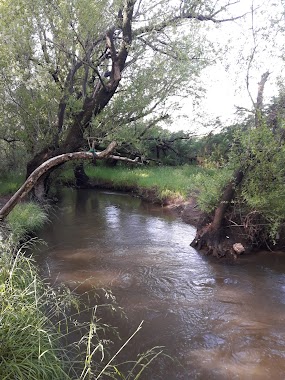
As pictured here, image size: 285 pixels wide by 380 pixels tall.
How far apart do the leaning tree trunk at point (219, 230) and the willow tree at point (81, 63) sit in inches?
242

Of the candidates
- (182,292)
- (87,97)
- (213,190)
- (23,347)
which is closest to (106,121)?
(87,97)

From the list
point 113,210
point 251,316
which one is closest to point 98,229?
point 113,210

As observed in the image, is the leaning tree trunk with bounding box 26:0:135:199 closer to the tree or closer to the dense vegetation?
the dense vegetation

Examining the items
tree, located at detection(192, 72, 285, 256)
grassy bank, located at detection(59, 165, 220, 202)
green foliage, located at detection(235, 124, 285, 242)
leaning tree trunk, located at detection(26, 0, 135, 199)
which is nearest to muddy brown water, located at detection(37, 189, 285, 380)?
tree, located at detection(192, 72, 285, 256)

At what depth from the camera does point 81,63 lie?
12.3 meters

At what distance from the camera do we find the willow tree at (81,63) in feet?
37.2

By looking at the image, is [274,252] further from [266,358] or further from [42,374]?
[42,374]

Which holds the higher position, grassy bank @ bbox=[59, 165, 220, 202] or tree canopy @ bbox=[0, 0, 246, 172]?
tree canopy @ bbox=[0, 0, 246, 172]

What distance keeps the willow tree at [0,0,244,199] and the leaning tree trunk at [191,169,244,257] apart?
614 centimetres

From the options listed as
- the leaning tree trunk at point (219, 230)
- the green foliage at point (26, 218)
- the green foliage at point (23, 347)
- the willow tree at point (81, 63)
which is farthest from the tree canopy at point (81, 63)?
the green foliage at point (23, 347)

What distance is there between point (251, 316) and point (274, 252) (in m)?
3.74

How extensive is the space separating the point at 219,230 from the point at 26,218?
226 inches

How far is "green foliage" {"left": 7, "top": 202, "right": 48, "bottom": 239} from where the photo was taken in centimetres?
963

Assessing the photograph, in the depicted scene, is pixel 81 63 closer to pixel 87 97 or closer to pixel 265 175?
pixel 87 97
